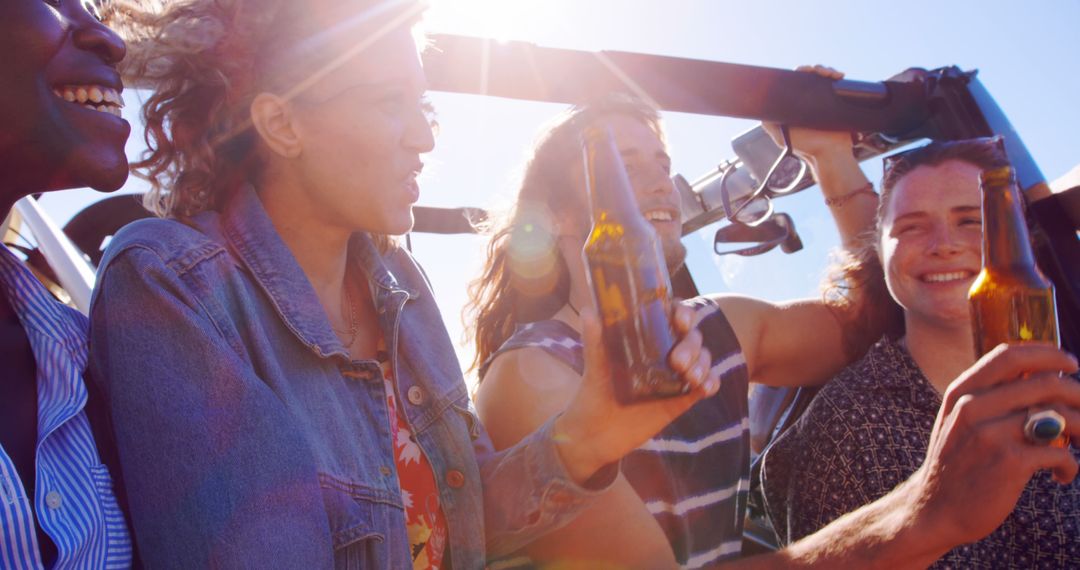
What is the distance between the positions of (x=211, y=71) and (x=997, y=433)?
4.80ft

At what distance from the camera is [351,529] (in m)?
1.22

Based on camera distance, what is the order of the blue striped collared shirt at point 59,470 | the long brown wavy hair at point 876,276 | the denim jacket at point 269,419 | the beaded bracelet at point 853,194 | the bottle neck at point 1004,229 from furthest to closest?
the beaded bracelet at point 853,194
the long brown wavy hair at point 876,276
the bottle neck at point 1004,229
the denim jacket at point 269,419
the blue striped collared shirt at point 59,470

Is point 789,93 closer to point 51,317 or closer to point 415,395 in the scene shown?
point 415,395

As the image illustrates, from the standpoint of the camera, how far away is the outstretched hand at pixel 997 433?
1313 mm

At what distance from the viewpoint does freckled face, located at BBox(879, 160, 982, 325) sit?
93.7 inches

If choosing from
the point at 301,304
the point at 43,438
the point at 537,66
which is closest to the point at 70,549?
the point at 43,438

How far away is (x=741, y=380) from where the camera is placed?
2301 millimetres

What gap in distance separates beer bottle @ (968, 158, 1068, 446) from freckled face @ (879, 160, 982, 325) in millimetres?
702

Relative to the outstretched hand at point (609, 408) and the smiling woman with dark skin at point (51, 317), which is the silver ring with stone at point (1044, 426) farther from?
the smiling woman with dark skin at point (51, 317)

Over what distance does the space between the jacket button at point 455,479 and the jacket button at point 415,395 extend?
0.46ft

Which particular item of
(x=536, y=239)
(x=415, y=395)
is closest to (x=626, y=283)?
(x=415, y=395)

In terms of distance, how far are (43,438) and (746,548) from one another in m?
2.07

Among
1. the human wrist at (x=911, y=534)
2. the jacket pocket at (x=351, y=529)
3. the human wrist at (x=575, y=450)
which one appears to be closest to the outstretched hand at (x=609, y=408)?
the human wrist at (x=575, y=450)

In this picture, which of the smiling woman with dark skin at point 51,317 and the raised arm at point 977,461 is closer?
the smiling woman with dark skin at point 51,317
